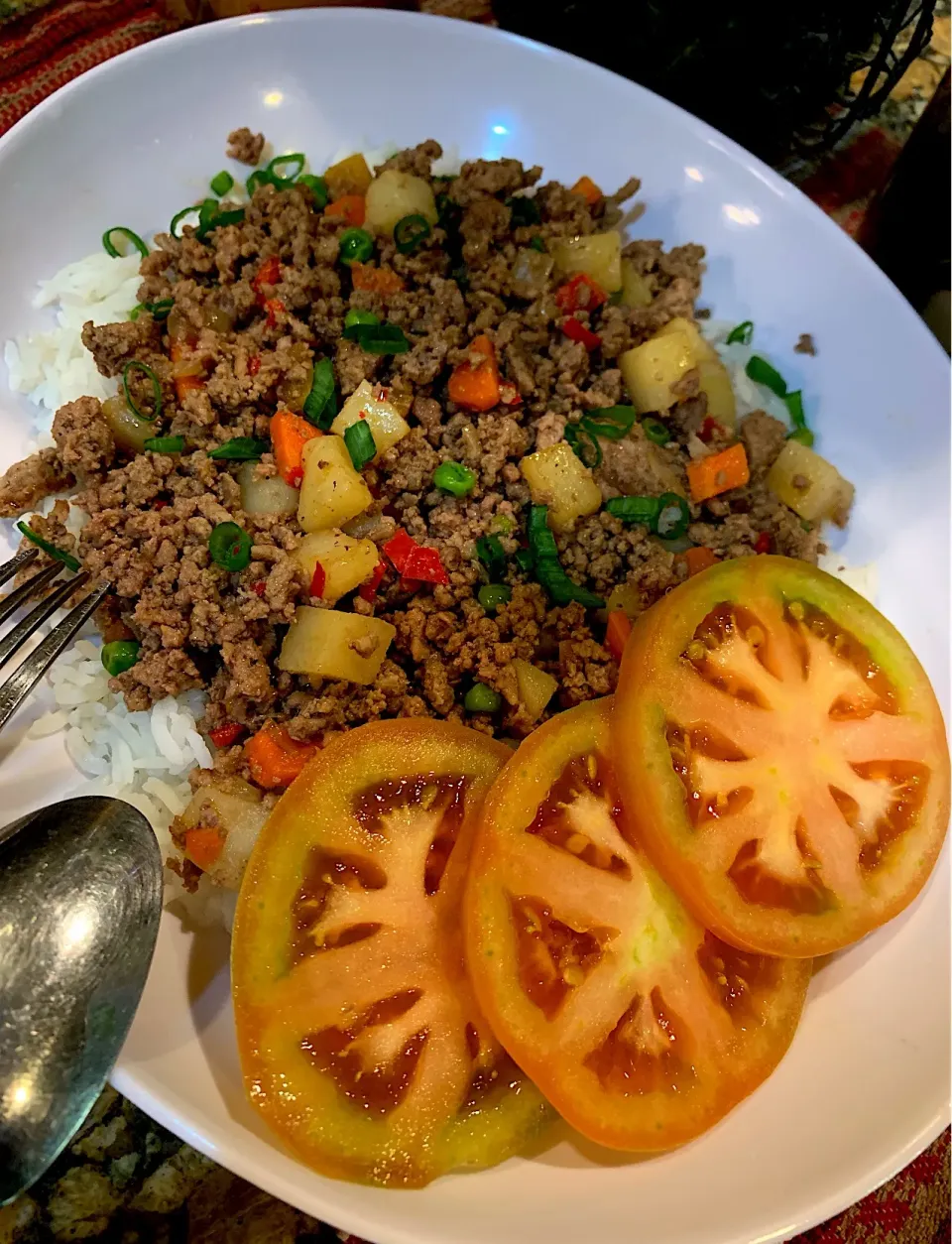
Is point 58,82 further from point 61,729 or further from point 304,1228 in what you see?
point 304,1228

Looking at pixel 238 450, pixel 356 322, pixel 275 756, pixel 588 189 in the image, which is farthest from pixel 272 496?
pixel 588 189

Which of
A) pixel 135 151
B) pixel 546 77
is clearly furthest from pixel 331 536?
pixel 546 77

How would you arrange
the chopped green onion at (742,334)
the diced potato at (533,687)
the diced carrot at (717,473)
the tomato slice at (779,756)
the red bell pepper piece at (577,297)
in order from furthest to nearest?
the chopped green onion at (742,334)
the red bell pepper piece at (577,297)
the diced carrot at (717,473)
the diced potato at (533,687)
the tomato slice at (779,756)

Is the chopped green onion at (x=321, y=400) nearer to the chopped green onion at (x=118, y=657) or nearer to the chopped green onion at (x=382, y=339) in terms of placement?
the chopped green onion at (x=382, y=339)

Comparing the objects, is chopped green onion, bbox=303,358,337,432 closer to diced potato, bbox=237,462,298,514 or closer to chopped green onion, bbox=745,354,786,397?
diced potato, bbox=237,462,298,514

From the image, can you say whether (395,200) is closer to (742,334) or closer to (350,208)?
(350,208)

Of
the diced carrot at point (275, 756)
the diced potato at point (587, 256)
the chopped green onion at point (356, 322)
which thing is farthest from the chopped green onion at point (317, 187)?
the diced carrot at point (275, 756)
